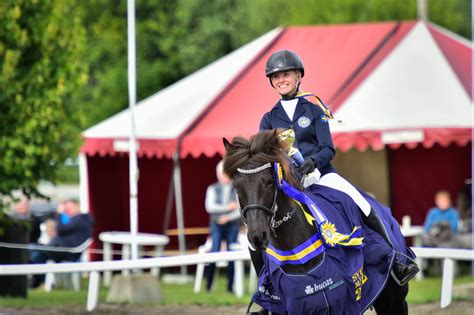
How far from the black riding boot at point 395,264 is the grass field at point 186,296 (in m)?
5.44

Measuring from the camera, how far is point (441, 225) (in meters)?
16.9

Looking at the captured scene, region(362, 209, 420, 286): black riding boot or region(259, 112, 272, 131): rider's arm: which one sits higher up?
region(259, 112, 272, 131): rider's arm

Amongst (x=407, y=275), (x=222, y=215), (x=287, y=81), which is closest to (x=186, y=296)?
(x=222, y=215)

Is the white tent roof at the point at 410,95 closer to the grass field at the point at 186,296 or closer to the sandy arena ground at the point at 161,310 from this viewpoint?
the grass field at the point at 186,296

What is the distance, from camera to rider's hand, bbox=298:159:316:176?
733 cm

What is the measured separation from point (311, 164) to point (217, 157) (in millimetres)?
13532

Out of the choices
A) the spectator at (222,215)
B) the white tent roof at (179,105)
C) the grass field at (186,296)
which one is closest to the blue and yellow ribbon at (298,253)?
the grass field at (186,296)

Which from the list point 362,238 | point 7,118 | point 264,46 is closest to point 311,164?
point 362,238

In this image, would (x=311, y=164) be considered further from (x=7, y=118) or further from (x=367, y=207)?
(x=7, y=118)

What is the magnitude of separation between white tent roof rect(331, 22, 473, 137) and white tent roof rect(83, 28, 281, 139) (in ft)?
9.35

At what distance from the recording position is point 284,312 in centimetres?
739

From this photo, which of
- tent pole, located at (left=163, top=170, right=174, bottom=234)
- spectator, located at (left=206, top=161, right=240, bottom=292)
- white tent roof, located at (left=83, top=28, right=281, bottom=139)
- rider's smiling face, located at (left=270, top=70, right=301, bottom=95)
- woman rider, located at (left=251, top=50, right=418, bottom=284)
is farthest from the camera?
tent pole, located at (left=163, top=170, right=174, bottom=234)

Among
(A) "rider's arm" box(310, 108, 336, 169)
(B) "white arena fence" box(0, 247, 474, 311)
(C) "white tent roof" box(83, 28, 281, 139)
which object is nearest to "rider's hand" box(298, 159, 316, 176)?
(A) "rider's arm" box(310, 108, 336, 169)

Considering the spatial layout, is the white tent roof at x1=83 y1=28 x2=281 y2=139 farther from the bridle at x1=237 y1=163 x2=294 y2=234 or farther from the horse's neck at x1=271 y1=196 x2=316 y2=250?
the bridle at x1=237 y1=163 x2=294 y2=234
